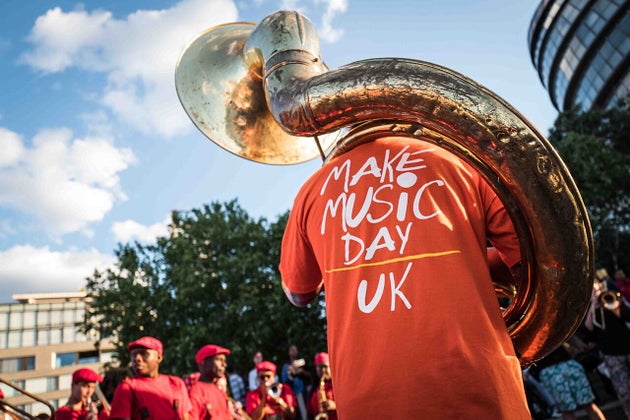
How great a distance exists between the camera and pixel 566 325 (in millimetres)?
1174

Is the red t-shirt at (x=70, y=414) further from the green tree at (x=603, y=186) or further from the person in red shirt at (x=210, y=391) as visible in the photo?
the green tree at (x=603, y=186)

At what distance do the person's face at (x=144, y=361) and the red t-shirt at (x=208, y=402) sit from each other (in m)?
0.59

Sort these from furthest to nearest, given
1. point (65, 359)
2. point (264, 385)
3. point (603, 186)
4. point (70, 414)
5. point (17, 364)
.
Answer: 1. point (65, 359)
2. point (17, 364)
3. point (603, 186)
4. point (264, 385)
5. point (70, 414)

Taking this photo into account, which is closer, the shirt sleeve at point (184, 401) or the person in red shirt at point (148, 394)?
the person in red shirt at point (148, 394)

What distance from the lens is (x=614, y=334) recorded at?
4.85 meters

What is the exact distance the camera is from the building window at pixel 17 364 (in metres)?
57.6

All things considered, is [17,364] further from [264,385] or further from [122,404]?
[122,404]

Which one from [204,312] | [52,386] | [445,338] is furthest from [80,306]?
[445,338]

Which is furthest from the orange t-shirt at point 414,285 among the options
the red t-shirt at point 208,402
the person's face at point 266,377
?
the person's face at point 266,377

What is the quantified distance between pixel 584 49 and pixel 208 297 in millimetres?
28351

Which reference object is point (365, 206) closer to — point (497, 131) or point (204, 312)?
point (497, 131)

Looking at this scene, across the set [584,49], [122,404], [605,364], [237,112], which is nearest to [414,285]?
[237,112]

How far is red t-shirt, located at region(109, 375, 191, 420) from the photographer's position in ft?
12.4

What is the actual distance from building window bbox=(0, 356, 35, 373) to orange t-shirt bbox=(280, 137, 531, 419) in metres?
71.1
